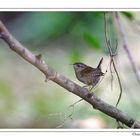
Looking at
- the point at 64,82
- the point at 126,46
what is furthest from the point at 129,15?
the point at 64,82

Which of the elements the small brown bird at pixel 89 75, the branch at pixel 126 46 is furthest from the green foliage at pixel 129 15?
the small brown bird at pixel 89 75

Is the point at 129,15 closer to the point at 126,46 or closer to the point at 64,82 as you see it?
the point at 126,46

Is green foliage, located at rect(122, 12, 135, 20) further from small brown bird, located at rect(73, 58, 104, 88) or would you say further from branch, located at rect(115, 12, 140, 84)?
small brown bird, located at rect(73, 58, 104, 88)

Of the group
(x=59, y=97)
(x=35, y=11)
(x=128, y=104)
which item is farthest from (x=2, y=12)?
(x=128, y=104)

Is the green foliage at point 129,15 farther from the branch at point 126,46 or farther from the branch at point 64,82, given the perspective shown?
the branch at point 64,82

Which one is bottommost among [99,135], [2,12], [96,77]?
[99,135]

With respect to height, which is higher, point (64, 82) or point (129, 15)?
point (129, 15)

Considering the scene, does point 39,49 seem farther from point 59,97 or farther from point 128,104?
point 128,104

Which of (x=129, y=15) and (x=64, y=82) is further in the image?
(x=129, y=15)
